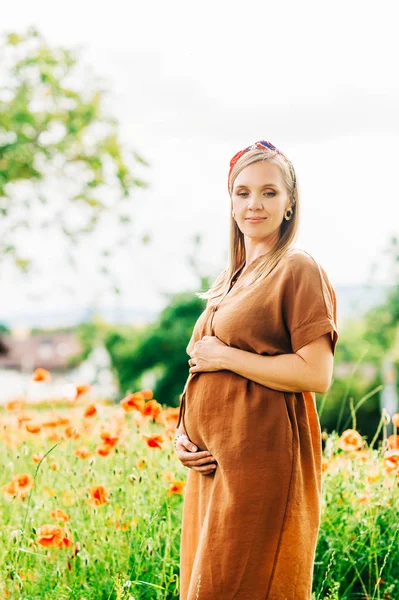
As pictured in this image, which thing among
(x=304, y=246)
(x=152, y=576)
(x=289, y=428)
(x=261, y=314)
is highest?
(x=304, y=246)

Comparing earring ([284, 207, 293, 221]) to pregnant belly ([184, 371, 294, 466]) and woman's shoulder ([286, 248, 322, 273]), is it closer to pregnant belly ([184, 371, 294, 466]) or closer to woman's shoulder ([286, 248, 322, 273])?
woman's shoulder ([286, 248, 322, 273])

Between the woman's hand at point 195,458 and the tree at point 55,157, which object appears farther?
the tree at point 55,157

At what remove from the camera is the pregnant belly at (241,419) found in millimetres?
2086

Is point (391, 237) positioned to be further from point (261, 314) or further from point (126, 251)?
→ point (261, 314)

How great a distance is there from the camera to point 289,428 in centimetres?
210

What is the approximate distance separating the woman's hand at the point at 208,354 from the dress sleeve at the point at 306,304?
8.1 inches

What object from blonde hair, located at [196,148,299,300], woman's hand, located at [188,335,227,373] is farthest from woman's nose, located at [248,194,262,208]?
woman's hand, located at [188,335,227,373]

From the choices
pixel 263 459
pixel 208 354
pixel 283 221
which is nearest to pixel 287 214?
pixel 283 221

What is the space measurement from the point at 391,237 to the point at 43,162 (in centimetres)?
1003

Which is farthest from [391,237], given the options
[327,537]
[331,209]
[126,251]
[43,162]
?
[327,537]

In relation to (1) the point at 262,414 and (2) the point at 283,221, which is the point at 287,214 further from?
(1) the point at 262,414

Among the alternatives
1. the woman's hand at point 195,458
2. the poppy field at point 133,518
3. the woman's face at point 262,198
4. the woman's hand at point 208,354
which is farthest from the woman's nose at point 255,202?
the poppy field at point 133,518

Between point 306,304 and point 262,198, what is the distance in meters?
0.35

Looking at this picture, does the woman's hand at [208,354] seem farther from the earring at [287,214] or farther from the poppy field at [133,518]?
the poppy field at [133,518]
